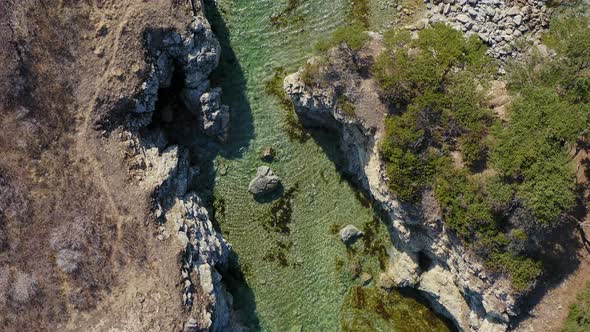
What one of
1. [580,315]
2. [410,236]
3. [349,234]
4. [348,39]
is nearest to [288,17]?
[348,39]

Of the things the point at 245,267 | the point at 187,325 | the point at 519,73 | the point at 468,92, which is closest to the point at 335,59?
the point at 468,92

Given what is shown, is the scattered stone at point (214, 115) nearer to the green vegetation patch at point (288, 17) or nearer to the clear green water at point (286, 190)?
the clear green water at point (286, 190)

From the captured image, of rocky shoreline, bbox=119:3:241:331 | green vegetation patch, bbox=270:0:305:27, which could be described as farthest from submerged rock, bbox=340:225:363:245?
green vegetation patch, bbox=270:0:305:27

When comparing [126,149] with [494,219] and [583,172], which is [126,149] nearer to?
[494,219]

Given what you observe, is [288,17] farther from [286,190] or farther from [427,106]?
[286,190]

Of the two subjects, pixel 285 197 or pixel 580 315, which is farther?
pixel 285 197

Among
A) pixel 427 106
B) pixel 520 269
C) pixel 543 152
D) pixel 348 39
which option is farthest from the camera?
pixel 348 39

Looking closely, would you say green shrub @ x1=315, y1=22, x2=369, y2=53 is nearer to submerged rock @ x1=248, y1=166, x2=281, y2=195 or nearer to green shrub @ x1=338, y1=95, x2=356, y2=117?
green shrub @ x1=338, y1=95, x2=356, y2=117
